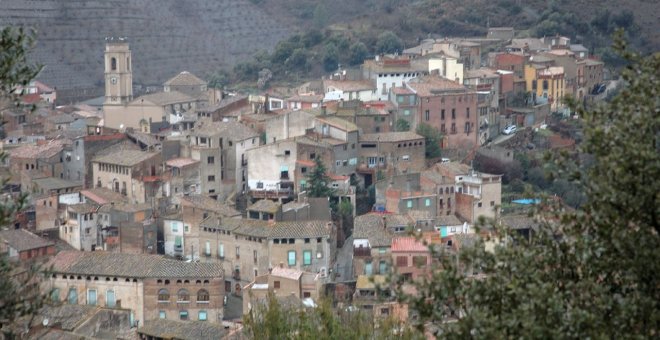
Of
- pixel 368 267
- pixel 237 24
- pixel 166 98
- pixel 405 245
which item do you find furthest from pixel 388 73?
pixel 237 24

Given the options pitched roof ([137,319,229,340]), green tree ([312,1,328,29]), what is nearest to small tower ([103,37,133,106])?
pitched roof ([137,319,229,340])

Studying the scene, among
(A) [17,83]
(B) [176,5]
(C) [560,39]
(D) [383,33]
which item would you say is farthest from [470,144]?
(B) [176,5]

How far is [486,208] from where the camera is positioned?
3038 centimetres

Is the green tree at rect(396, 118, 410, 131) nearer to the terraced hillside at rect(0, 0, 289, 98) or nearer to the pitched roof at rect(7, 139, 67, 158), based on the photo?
the pitched roof at rect(7, 139, 67, 158)

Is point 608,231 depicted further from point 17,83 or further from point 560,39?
point 560,39

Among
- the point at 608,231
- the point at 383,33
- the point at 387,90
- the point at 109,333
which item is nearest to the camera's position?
the point at 608,231

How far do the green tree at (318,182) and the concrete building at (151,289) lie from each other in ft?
13.4

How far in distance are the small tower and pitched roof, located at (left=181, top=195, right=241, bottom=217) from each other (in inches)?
380

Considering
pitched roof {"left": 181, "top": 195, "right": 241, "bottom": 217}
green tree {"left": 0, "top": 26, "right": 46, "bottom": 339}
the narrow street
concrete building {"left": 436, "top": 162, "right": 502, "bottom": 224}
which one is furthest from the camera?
concrete building {"left": 436, "top": 162, "right": 502, "bottom": 224}

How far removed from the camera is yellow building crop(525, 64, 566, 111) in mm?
41562

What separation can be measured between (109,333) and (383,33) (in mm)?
29169

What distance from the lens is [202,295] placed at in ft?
85.0

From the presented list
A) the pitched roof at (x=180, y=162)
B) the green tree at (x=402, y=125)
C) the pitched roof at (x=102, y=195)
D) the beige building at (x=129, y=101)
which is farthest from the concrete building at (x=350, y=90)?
the pitched roof at (x=102, y=195)

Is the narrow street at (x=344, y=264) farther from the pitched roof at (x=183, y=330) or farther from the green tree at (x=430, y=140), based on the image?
the green tree at (x=430, y=140)
